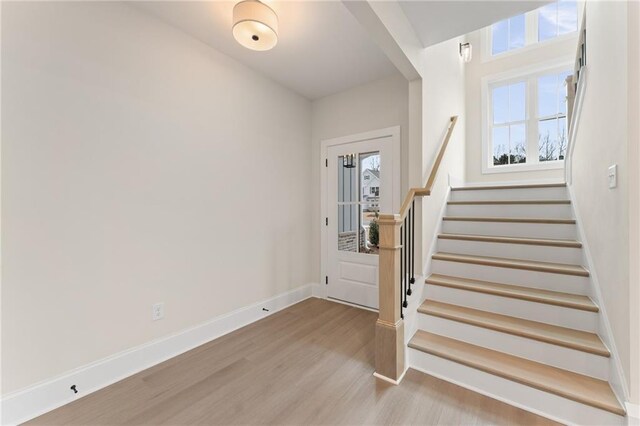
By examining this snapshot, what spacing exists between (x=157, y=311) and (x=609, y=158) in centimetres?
327

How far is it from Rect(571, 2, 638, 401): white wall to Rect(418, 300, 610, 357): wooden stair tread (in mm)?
181

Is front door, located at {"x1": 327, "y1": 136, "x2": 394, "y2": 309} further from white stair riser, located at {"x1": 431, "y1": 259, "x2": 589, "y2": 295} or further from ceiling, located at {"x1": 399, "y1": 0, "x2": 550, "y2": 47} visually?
ceiling, located at {"x1": 399, "y1": 0, "x2": 550, "y2": 47}

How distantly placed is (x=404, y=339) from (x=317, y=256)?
1.80 metres

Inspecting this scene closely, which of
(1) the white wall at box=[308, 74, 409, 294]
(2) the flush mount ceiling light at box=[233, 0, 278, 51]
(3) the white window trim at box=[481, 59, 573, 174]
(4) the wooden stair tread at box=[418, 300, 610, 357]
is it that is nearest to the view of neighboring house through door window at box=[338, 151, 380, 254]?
(1) the white wall at box=[308, 74, 409, 294]

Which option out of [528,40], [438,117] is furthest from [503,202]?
[528,40]

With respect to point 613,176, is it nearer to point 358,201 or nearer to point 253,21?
point 358,201

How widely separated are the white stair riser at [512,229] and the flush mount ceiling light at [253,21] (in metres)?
2.53

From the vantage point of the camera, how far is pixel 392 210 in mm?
3070

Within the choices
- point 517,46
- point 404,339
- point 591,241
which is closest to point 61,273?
point 404,339

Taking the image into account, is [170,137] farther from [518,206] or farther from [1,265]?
[518,206]

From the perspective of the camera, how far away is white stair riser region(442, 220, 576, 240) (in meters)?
2.44

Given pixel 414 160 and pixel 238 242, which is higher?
pixel 414 160

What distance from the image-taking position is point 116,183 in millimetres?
1923

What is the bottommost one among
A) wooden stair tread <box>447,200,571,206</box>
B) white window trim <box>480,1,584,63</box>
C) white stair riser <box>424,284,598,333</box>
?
white stair riser <box>424,284,598,333</box>
